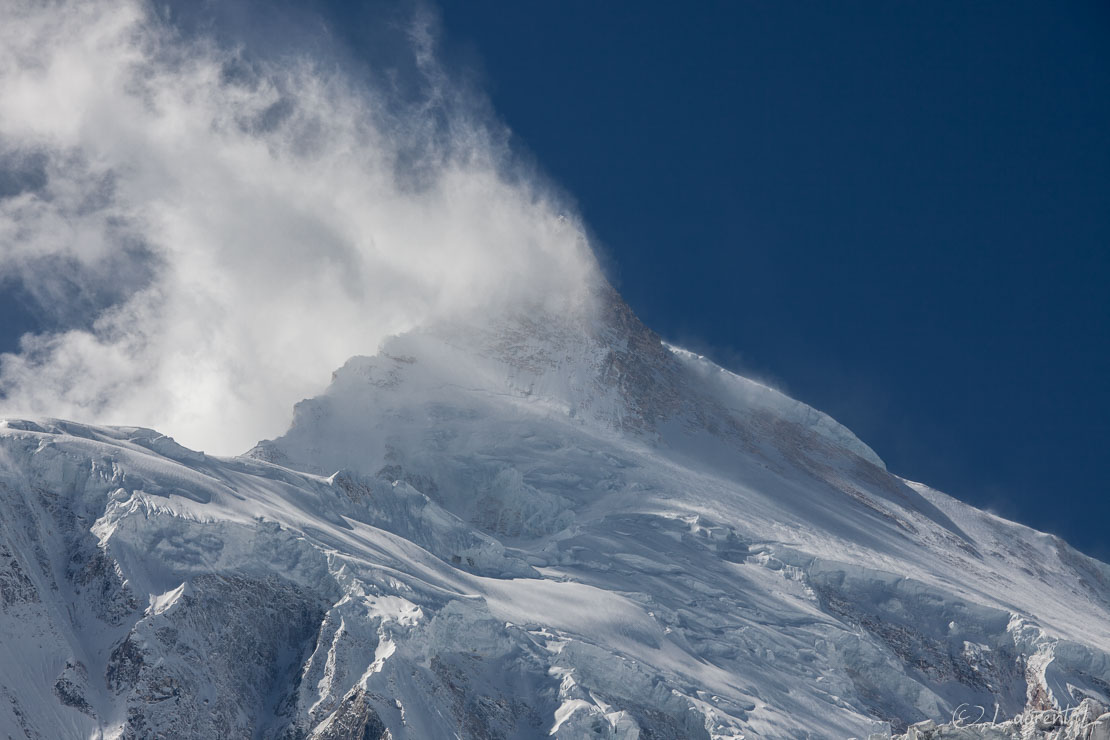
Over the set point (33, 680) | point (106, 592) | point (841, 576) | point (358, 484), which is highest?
point (841, 576)

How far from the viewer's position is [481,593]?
124 meters

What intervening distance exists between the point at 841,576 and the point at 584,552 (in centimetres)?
3244

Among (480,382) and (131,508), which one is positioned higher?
(480,382)

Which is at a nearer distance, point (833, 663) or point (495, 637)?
point (495, 637)

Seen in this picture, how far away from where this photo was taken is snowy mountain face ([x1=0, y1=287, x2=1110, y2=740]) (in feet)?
324

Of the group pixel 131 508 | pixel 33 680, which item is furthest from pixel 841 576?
pixel 33 680

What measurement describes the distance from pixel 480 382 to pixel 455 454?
24.0 m

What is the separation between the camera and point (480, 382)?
19100 cm

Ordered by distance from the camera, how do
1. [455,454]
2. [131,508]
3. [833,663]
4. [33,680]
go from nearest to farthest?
[33,680] < [131,508] < [833,663] < [455,454]

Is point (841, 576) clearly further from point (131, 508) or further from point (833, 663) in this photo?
point (131, 508)

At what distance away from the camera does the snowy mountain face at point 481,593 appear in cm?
9875

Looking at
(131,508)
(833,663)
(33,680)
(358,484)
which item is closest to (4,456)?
(131,508)

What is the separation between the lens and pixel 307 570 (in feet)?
369

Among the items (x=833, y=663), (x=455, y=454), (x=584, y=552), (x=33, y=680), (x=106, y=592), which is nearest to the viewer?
(x=33, y=680)
